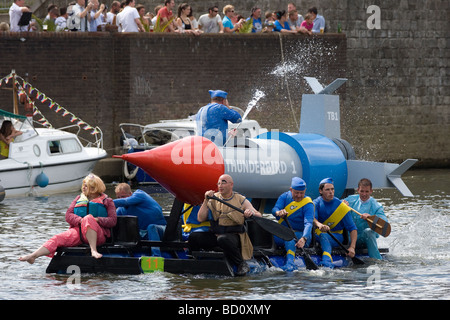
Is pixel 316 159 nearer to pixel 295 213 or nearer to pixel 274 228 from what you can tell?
pixel 295 213

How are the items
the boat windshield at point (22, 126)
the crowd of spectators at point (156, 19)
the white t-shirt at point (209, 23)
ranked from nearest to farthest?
the boat windshield at point (22, 126)
the crowd of spectators at point (156, 19)
the white t-shirt at point (209, 23)

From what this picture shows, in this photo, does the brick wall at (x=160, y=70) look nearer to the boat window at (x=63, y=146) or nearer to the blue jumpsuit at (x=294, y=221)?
the boat window at (x=63, y=146)

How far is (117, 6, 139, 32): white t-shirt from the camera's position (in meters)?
26.8

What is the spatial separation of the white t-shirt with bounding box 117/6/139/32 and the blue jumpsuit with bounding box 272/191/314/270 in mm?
13057

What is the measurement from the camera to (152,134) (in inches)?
1051

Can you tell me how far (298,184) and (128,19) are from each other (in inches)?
527

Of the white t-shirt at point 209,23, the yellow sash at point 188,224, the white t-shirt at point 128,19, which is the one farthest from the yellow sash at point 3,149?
the yellow sash at point 188,224

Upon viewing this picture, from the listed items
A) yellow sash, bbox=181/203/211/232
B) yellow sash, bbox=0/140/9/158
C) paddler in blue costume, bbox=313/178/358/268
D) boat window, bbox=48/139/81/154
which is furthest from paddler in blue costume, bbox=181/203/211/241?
boat window, bbox=48/139/81/154

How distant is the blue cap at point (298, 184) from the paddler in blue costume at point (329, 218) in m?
0.42

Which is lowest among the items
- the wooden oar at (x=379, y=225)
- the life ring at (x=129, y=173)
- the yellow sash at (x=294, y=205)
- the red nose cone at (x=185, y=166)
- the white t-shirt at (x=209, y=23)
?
the life ring at (x=129, y=173)

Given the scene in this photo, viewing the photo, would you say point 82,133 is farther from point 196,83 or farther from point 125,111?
point 196,83

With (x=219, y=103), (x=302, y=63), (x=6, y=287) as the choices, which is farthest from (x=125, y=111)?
(x=6, y=287)

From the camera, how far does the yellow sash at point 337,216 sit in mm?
14852

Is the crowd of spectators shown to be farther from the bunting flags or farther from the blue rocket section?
the blue rocket section
